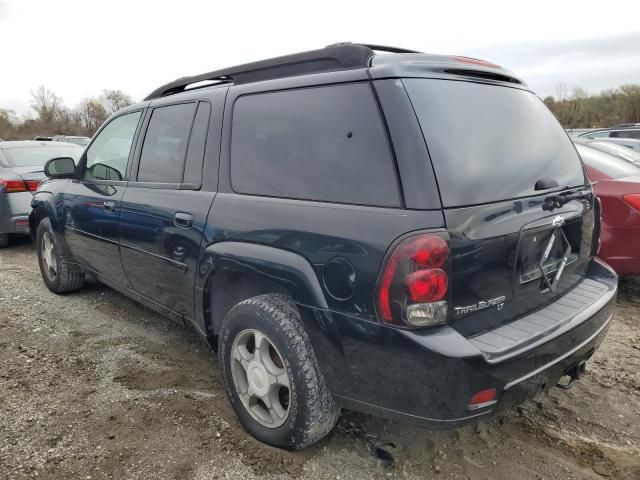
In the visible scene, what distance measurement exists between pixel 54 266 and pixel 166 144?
2381 mm

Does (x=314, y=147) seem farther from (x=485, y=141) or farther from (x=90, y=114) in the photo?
(x=90, y=114)

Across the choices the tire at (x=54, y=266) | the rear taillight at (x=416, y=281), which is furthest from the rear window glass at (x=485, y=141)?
the tire at (x=54, y=266)

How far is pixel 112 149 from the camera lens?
12.5ft

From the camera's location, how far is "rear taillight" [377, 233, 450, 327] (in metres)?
1.81

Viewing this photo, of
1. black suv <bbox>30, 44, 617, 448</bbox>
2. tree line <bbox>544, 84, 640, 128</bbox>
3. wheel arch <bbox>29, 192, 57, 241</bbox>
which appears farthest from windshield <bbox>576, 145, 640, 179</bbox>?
tree line <bbox>544, 84, 640, 128</bbox>

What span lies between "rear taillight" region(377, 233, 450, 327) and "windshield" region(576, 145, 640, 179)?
10.9ft

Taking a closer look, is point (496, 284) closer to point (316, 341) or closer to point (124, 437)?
point (316, 341)

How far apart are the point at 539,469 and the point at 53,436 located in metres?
2.49

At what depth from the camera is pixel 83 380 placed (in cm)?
318

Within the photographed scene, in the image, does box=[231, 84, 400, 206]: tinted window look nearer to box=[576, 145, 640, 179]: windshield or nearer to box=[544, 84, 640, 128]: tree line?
box=[576, 145, 640, 179]: windshield

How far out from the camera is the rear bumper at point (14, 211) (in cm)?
662

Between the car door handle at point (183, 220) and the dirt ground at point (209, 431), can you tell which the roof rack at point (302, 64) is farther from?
the dirt ground at point (209, 431)

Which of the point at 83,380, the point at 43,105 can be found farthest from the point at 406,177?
the point at 43,105

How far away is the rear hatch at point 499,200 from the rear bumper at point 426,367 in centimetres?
15
